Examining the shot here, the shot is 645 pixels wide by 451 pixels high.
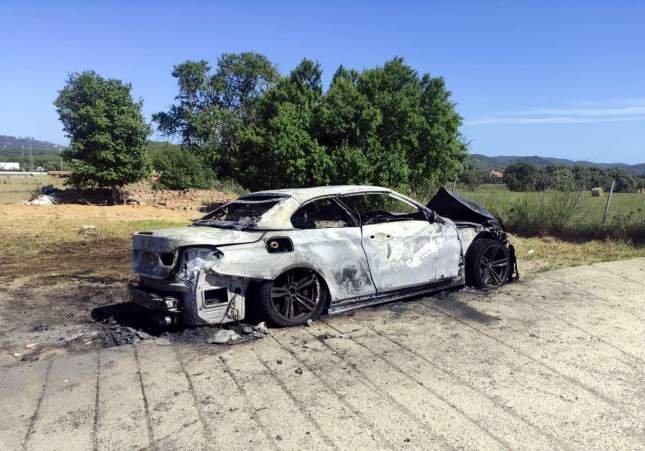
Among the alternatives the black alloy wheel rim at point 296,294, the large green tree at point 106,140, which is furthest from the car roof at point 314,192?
the large green tree at point 106,140

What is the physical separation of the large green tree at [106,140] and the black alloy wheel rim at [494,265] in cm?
2063

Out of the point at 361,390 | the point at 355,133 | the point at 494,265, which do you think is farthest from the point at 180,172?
the point at 361,390

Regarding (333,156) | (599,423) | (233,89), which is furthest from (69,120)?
(599,423)

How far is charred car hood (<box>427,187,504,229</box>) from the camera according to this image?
6.96 m

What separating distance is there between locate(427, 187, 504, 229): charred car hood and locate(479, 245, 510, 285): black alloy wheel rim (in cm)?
36

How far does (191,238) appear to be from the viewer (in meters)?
4.70

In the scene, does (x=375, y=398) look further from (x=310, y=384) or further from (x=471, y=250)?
(x=471, y=250)

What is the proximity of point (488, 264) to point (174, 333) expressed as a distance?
4.16m

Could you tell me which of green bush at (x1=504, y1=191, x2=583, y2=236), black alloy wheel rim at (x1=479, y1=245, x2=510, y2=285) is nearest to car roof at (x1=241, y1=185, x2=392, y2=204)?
black alloy wheel rim at (x1=479, y1=245, x2=510, y2=285)

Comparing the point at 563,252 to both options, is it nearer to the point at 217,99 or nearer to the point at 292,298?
the point at 292,298

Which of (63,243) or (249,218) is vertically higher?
(249,218)

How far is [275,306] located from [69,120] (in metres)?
23.1

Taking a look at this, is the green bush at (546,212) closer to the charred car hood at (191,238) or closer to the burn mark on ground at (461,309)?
the burn mark on ground at (461,309)

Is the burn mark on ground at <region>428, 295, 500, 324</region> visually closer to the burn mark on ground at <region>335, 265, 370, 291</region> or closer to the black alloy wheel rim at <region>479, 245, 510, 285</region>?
the black alloy wheel rim at <region>479, 245, 510, 285</region>
